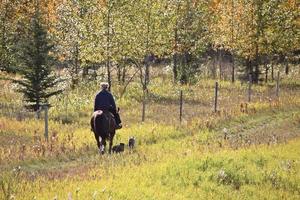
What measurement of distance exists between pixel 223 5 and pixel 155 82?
11.2 m

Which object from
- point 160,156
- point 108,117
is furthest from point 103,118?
point 160,156

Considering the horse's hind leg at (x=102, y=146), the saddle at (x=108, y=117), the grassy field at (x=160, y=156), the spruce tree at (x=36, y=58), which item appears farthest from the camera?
the spruce tree at (x=36, y=58)

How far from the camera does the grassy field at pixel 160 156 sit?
1119 centimetres

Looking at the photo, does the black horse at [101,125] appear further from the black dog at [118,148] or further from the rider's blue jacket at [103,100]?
the black dog at [118,148]

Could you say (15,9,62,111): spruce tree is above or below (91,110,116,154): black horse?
above

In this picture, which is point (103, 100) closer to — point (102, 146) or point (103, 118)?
point (103, 118)

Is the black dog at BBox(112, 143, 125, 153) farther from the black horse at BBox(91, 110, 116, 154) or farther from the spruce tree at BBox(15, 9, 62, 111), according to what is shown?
the spruce tree at BBox(15, 9, 62, 111)

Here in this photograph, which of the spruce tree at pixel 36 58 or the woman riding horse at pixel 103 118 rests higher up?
the spruce tree at pixel 36 58

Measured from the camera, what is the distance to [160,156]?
1517 centimetres

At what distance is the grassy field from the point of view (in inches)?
440

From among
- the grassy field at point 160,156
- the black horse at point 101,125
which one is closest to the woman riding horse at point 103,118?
the black horse at point 101,125

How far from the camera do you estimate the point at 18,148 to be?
16.7 m

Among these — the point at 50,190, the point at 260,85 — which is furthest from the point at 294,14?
the point at 50,190

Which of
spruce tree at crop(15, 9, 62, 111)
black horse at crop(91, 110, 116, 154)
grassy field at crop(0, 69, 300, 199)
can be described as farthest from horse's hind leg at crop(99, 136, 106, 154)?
spruce tree at crop(15, 9, 62, 111)
